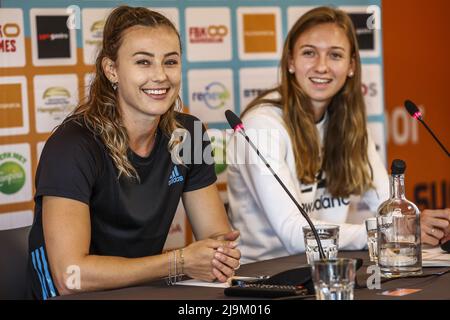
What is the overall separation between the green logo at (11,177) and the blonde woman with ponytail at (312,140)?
0.73m

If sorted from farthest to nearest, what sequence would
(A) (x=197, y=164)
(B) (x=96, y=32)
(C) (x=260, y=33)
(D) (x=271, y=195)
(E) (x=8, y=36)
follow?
(C) (x=260, y=33), (B) (x=96, y=32), (E) (x=8, y=36), (D) (x=271, y=195), (A) (x=197, y=164)

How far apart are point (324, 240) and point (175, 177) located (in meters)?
0.55

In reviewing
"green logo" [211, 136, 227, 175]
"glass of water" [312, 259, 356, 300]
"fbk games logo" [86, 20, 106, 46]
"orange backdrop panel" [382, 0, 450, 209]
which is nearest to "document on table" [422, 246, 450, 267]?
"glass of water" [312, 259, 356, 300]

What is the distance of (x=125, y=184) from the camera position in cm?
228

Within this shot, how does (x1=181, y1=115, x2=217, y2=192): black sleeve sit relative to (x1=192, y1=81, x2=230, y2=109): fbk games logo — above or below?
below

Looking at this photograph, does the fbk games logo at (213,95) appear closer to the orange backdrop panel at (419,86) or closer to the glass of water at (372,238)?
the orange backdrop panel at (419,86)

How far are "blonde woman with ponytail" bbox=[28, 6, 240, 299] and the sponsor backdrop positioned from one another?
1.75 ft

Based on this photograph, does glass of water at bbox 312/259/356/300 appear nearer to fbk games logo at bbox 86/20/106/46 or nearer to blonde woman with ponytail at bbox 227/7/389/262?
blonde woman with ponytail at bbox 227/7/389/262

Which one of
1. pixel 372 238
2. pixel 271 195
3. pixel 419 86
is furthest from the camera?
pixel 419 86

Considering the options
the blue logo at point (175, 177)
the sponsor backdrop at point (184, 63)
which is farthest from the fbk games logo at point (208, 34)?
the blue logo at point (175, 177)

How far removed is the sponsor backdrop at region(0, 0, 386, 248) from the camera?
284cm

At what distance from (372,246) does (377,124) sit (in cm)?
153

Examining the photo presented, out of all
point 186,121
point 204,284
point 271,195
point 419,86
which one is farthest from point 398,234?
point 419,86

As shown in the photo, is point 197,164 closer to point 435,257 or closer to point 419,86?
point 435,257
